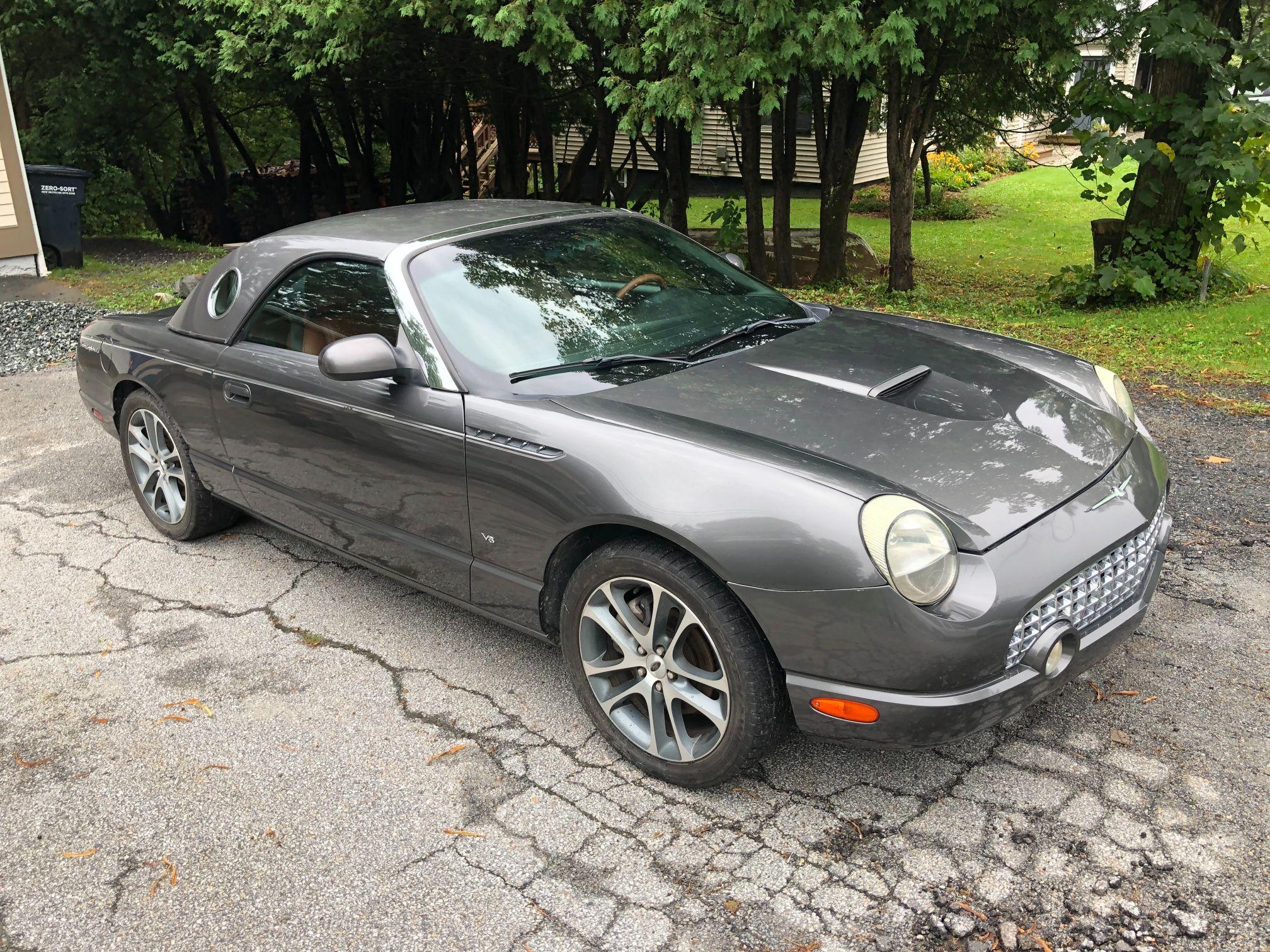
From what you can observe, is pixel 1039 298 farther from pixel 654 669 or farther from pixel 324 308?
pixel 654 669

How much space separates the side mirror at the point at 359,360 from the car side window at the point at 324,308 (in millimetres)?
216

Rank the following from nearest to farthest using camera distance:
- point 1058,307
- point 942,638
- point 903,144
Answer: point 942,638 → point 1058,307 → point 903,144

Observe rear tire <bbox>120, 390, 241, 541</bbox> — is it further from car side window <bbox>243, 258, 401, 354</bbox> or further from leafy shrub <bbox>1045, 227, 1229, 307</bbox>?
leafy shrub <bbox>1045, 227, 1229, 307</bbox>

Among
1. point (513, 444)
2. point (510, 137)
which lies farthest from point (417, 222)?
point (510, 137)

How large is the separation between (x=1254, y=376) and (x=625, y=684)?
5.39 m

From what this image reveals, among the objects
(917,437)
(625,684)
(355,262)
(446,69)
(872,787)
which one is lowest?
(872,787)

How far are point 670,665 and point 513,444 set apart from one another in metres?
0.83

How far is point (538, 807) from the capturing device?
297 cm

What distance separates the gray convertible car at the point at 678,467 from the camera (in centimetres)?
261

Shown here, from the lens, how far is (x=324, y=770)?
319 cm

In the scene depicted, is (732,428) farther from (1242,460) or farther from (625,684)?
(1242,460)

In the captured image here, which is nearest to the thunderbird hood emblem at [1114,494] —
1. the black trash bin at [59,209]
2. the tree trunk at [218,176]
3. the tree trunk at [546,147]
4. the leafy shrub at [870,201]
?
the tree trunk at [546,147]

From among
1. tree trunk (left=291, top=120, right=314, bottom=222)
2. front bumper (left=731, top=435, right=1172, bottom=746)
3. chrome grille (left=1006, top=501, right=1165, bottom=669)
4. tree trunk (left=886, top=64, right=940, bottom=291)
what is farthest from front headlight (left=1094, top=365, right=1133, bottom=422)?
Result: tree trunk (left=291, top=120, right=314, bottom=222)

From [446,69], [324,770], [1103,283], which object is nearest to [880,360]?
[324,770]
